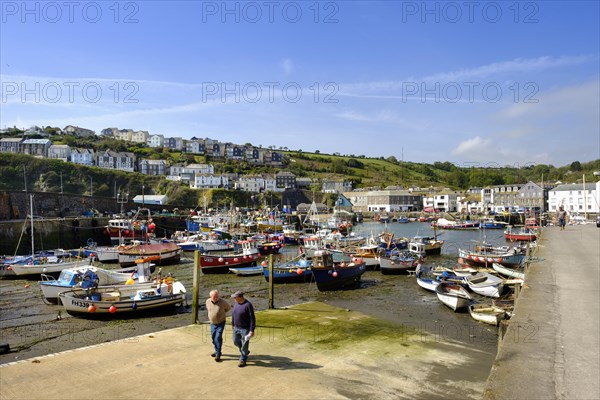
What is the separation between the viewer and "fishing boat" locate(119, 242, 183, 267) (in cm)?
3550

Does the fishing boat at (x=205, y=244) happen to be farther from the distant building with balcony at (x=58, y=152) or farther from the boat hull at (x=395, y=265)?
the distant building with balcony at (x=58, y=152)

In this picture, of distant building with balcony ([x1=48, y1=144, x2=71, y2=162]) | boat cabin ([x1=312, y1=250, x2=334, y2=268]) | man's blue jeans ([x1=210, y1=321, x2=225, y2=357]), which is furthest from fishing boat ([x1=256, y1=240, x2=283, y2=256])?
distant building with balcony ([x1=48, y1=144, x2=71, y2=162])

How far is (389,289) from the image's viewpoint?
24484mm

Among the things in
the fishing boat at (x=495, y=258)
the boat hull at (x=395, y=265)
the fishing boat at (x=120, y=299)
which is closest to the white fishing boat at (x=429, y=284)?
the boat hull at (x=395, y=265)

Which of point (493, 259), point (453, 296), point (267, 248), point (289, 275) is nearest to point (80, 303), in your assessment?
point (289, 275)

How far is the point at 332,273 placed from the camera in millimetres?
23594

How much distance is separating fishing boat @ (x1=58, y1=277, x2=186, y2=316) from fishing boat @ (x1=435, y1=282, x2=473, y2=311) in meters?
11.4

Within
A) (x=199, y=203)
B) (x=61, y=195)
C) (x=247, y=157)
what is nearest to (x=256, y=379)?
(x=61, y=195)

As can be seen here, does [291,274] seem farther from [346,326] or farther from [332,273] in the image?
[346,326]

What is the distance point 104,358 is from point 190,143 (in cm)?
16960

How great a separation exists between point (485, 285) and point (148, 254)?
25.8 metres

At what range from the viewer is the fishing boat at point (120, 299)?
17312 millimetres

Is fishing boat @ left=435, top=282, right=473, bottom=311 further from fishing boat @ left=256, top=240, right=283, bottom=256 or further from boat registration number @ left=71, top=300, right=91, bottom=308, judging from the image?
fishing boat @ left=256, top=240, right=283, bottom=256

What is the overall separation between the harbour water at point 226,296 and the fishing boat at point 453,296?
38 centimetres
